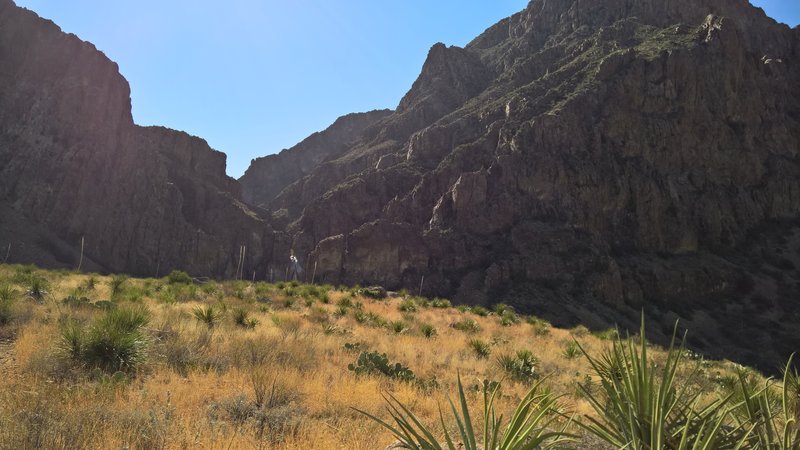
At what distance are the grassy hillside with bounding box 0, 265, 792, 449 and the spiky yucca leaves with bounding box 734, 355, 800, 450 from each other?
19 centimetres

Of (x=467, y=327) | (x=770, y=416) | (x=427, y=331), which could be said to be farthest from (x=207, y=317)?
A: (x=770, y=416)

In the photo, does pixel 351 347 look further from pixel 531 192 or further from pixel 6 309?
pixel 531 192

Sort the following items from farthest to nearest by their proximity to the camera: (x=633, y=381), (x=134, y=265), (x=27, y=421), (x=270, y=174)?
(x=270, y=174)
(x=134, y=265)
(x=27, y=421)
(x=633, y=381)

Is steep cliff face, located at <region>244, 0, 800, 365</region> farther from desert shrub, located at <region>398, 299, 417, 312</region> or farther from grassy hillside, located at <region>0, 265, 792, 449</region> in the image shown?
grassy hillside, located at <region>0, 265, 792, 449</region>

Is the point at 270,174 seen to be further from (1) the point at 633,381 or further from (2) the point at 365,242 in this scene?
(1) the point at 633,381

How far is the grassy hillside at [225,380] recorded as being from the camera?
4257 mm

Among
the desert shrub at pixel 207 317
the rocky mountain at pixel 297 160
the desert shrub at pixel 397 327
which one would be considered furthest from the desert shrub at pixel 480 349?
the rocky mountain at pixel 297 160

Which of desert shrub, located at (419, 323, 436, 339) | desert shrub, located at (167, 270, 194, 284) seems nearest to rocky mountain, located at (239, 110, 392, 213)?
desert shrub, located at (167, 270, 194, 284)

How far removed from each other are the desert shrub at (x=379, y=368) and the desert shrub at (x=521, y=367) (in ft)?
8.84

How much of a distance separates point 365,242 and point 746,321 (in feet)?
183

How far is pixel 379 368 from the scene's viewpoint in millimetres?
7805

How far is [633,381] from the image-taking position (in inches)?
119

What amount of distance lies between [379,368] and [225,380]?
2.61m

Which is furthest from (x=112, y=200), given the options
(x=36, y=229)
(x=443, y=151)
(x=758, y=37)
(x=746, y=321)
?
(x=758, y=37)
